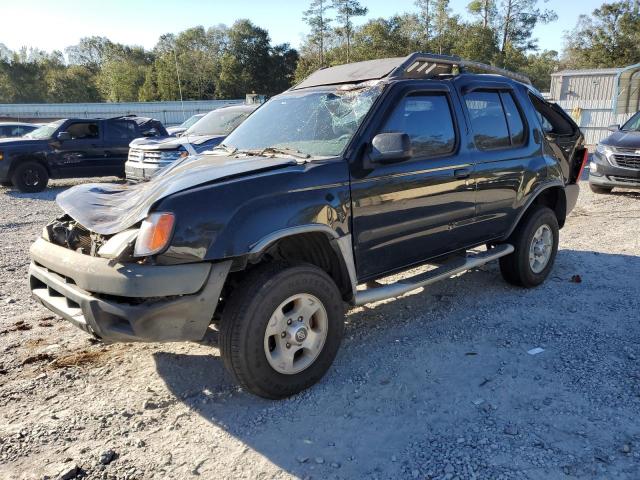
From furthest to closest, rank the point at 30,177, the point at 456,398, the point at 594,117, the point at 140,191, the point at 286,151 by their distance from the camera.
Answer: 1. the point at 594,117
2. the point at 30,177
3. the point at 286,151
4. the point at 140,191
5. the point at 456,398

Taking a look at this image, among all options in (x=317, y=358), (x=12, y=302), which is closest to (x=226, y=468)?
(x=317, y=358)

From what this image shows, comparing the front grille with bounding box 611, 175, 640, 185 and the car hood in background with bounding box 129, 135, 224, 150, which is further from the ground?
the car hood in background with bounding box 129, 135, 224, 150

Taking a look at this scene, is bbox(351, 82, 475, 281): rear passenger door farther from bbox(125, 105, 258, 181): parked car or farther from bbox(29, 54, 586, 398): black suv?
bbox(125, 105, 258, 181): parked car

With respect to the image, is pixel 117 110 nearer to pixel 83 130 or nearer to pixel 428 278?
pixel 83 130

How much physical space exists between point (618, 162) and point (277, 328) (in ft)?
31.0

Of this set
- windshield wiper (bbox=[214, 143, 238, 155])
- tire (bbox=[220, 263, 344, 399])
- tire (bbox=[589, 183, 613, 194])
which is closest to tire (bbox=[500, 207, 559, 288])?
tire (bbox=[220, 263, 344, 399])

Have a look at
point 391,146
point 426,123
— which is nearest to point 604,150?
point 426,123

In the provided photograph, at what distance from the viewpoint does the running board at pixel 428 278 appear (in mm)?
3596

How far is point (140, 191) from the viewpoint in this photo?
3.55m

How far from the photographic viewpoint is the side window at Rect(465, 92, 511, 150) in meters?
4.41

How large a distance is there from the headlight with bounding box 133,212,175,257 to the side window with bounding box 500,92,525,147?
3.41 m

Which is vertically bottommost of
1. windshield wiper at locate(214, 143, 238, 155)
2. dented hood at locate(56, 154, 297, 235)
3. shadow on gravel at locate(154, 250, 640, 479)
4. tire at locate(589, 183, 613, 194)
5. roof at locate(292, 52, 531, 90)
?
shadow on gravel at locate(154, 250, 640, 479)

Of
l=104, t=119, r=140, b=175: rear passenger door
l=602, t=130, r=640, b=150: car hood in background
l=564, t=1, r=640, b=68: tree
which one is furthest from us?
l=564, t=1, r=640, b=68: tree

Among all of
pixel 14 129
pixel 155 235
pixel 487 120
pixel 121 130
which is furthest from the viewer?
pixel 14 129
